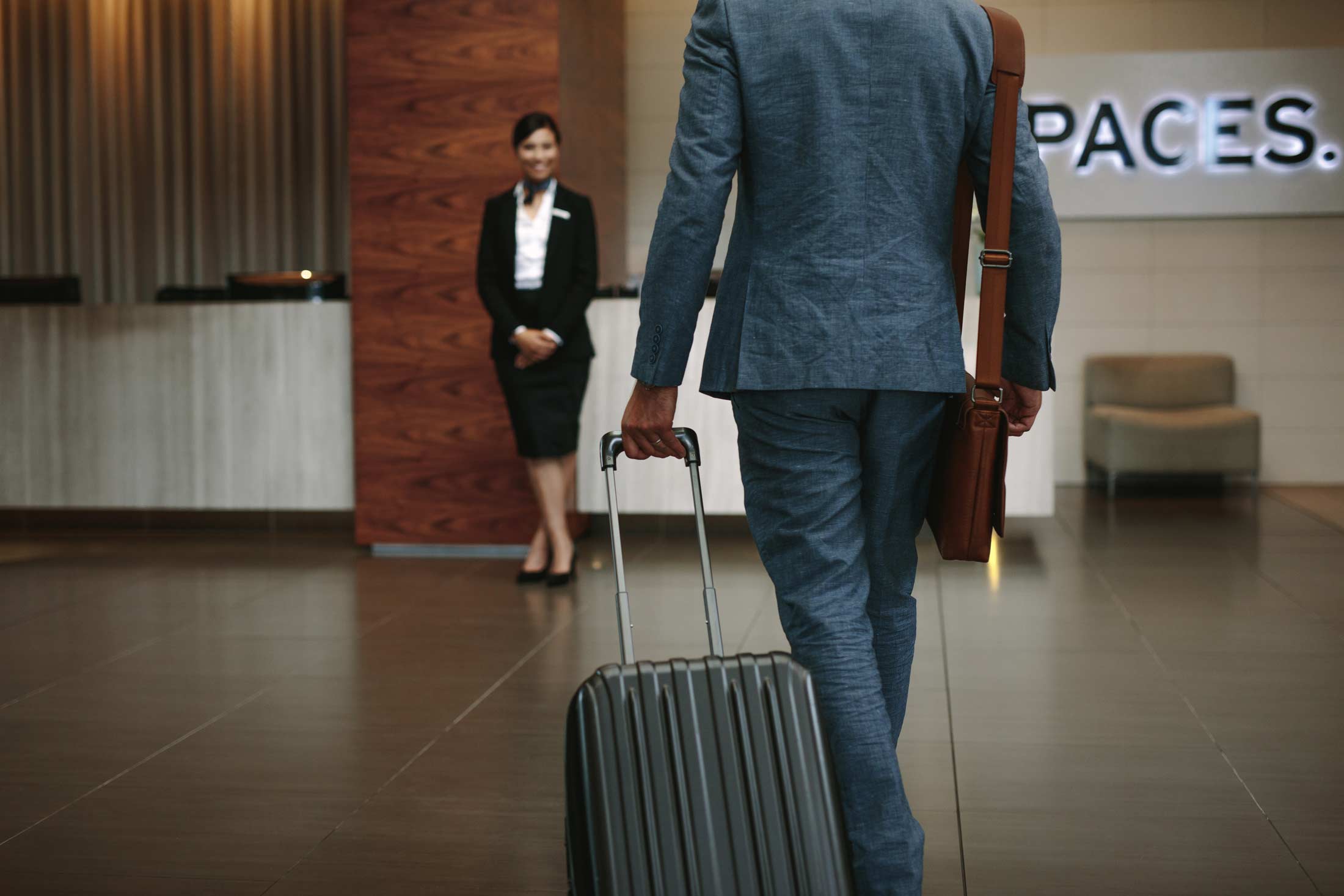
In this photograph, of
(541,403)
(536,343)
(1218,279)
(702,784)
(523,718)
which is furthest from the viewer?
(1218,279)

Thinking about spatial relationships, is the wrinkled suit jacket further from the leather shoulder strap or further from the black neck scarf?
the black neck scarf

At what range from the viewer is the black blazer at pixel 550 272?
4.73 metres

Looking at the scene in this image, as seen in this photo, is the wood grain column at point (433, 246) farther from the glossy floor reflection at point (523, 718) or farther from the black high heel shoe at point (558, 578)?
the black high heel shoe at point (558, 578)

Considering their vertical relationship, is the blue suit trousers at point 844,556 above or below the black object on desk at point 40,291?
below

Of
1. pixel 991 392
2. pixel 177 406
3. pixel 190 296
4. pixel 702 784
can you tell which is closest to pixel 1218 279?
pixel 190 296

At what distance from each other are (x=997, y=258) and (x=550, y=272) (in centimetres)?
317

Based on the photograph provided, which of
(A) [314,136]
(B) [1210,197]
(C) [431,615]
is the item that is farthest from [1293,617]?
(A) [314,136]

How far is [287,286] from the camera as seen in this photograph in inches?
233

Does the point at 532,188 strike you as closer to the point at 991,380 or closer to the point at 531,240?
the point at 531,240

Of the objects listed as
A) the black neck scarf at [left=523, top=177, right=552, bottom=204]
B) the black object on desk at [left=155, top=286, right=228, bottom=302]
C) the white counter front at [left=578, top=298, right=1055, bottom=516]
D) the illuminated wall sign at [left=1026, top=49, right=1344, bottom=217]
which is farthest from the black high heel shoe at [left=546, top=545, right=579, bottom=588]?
the illuminated wall sign at [left=1026, top=49, right=1344, bottom=217]

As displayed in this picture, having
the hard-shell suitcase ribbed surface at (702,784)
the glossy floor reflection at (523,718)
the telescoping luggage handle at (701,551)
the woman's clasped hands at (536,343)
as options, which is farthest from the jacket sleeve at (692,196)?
the woman's clasped hands at (536,343)

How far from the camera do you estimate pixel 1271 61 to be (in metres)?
7.77

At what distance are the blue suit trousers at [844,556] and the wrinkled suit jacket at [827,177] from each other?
0.19ft

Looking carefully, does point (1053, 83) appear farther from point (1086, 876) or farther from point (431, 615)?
point (1086, 876)
